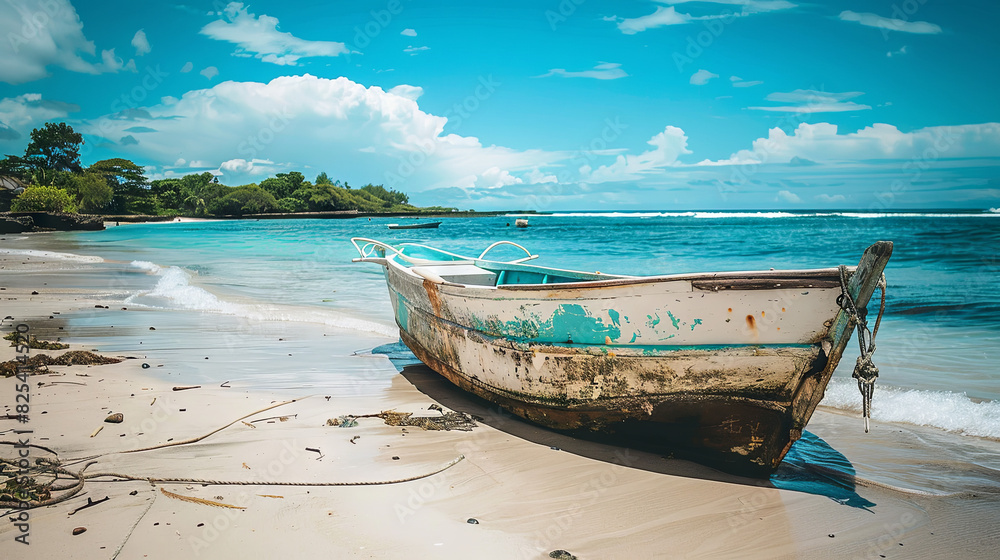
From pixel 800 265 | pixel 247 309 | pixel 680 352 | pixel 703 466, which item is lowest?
pixel 703 466

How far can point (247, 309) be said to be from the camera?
9.38 metres

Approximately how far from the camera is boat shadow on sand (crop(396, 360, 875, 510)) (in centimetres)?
339

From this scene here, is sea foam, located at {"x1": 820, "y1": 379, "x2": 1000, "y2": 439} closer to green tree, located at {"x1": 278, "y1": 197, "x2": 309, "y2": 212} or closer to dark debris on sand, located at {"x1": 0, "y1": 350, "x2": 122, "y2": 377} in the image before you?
dark debris on sand, located at {"x1": 0, "y1": 350, "x2": 122, "y2": 377}

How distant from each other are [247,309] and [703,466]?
821cm

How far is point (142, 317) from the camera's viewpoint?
321 inches

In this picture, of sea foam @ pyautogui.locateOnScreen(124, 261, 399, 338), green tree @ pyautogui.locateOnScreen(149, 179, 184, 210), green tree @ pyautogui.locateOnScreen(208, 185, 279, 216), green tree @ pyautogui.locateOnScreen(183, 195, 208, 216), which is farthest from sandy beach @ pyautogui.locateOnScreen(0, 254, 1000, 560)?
green tree @ pyautogui.locateOnScreen(183, 195, 208, 216)

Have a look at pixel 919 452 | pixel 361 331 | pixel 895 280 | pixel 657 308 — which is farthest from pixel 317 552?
pixel 895 280

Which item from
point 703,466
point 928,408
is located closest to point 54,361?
point 703,466

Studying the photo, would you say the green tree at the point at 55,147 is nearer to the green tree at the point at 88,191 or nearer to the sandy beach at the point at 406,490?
the green tree at the point at 88,191

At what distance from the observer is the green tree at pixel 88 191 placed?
2425 inches

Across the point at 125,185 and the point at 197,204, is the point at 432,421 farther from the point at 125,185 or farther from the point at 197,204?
the point at 197,204

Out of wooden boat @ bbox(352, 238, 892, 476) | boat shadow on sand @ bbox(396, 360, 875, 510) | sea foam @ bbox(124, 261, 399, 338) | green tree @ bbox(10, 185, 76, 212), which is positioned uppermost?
green tree @ bbox(10, 185, 76, 212)

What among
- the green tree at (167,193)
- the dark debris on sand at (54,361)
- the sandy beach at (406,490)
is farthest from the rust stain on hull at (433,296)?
the green tree at (167,193)

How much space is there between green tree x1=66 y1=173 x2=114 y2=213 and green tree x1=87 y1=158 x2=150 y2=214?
23.2ft
